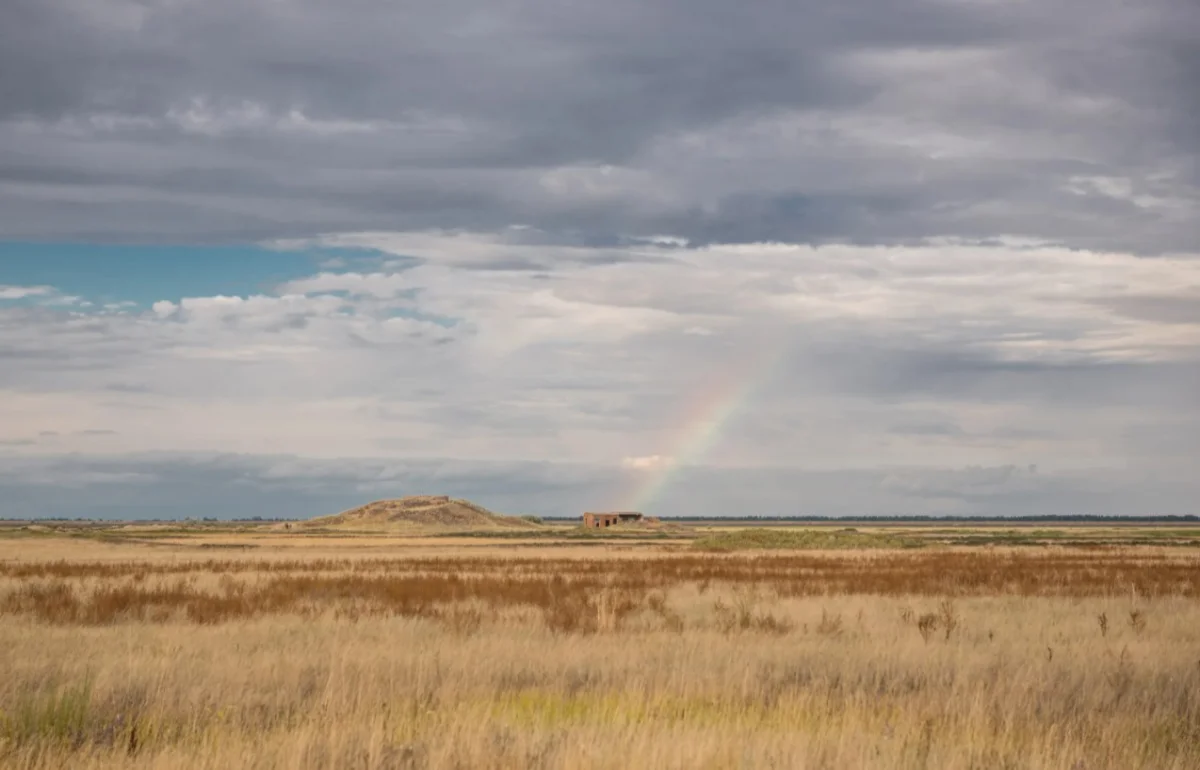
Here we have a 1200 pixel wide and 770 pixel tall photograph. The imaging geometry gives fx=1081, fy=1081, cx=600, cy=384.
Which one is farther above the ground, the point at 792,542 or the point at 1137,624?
the point at 1137,624

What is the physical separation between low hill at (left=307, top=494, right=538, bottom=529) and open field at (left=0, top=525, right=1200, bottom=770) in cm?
13678

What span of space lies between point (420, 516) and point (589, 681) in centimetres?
15564

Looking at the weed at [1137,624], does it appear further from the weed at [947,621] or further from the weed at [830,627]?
the weed at [830,627]

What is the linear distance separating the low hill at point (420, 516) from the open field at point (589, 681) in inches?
5385

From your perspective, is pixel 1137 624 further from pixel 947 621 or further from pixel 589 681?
pixel 589 681

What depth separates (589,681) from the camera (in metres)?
12.7

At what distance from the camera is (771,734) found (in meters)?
8.88

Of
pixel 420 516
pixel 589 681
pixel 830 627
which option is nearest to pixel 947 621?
pixel 830 627

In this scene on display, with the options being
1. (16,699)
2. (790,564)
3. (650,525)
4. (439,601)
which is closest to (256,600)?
(439,601)

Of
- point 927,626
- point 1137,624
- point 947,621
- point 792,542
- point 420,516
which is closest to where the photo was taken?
point 927,626

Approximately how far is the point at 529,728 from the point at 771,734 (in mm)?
2041

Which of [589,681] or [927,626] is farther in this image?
[927,626]

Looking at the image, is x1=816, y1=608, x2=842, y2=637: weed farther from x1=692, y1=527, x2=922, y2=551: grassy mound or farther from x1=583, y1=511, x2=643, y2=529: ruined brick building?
x1=583, y1=511, x2=643, y2=529: ruined brick building

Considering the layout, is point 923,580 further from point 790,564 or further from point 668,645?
point 668,645
